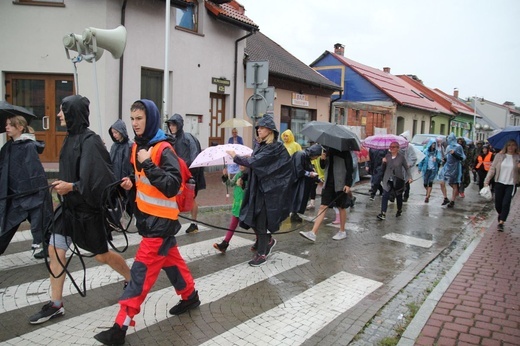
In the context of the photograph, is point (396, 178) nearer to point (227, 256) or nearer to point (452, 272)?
point (452, 272)

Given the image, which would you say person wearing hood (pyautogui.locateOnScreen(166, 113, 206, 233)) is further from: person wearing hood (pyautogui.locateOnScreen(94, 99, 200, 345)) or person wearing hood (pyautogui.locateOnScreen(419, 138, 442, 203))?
person wearing hood (pyautogui.locateOnScreen(419, 138, 442, 203))

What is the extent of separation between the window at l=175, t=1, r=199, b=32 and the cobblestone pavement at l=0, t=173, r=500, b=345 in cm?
895

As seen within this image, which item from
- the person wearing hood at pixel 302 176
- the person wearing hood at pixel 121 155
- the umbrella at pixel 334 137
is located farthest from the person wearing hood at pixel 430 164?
the person wearing hood at pixel 121 155

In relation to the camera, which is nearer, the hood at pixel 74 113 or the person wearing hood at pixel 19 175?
the hood at pixel 74 113

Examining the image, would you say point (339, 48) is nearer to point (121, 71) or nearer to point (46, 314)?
point (121, 71)

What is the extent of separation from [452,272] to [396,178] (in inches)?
152

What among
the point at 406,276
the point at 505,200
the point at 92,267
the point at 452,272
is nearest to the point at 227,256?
the point at 92,267

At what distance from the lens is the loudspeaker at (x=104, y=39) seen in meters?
6.52

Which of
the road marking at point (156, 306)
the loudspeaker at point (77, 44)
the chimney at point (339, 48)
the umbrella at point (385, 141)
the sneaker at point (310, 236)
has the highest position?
the chimney at point (339, 48)

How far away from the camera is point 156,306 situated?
431 centimetres

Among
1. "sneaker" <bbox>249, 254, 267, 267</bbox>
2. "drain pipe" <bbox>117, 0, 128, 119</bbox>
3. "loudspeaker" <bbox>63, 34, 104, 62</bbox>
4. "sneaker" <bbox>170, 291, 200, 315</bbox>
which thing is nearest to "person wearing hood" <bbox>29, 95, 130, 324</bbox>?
"sneaker" <bbox>170, 291, 200, 315</bbox>

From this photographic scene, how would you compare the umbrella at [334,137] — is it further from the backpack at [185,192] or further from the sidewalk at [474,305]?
the backpack at [185,192]

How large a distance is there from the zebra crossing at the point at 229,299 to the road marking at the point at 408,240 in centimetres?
210

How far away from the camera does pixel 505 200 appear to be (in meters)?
8.22
